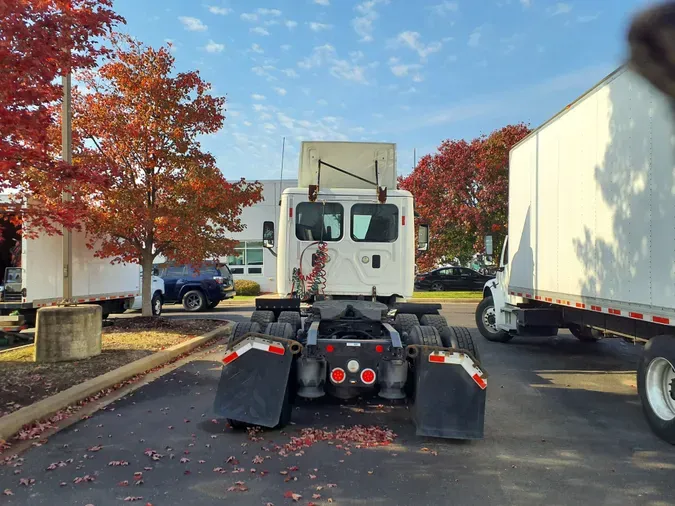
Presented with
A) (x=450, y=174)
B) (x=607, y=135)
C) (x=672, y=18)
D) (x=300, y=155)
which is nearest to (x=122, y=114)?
(x=300, y=155)

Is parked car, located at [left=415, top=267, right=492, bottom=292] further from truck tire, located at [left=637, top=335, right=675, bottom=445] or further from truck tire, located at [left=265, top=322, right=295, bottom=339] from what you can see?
truck tire, located at [left=265, top=322, right=295, bottom=339]

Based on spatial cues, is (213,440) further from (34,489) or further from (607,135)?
(607,135)

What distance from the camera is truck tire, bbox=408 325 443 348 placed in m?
5.18

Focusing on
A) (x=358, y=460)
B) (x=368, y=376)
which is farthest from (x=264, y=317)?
(x=358, y=460)

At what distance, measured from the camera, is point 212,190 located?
1053cm

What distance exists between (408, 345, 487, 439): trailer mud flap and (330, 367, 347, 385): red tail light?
70 centimetres

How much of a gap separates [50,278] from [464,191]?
54.0ft

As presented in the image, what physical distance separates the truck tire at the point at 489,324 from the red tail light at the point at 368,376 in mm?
6591

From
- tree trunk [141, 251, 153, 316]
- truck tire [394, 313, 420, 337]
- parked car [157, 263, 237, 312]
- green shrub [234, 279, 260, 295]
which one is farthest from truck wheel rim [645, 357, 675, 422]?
green shrub [234, 279, 260, 295]

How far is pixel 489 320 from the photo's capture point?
1120cm

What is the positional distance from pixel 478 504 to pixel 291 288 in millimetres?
4306

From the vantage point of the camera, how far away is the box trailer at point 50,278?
35.5ft

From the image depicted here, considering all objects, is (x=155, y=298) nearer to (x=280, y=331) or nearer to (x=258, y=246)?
→ (x=280, y=331)

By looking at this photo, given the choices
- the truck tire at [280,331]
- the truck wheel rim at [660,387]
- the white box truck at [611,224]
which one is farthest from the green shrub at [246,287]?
the truck wheel rim at [660,387]
